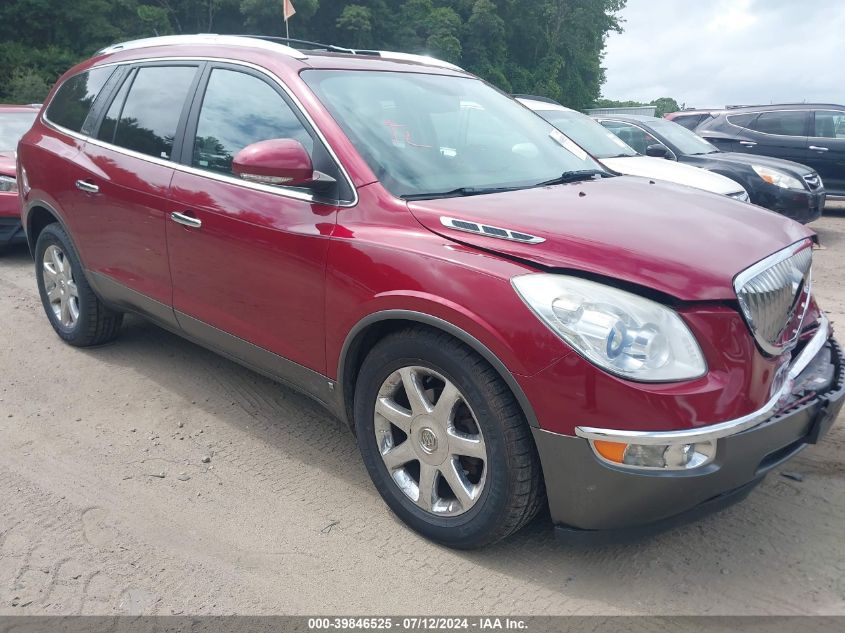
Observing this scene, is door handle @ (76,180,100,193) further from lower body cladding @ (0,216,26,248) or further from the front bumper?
the front bumper

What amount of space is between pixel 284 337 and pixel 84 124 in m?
2.36

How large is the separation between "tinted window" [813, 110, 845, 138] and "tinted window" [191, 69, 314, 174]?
34.7ft

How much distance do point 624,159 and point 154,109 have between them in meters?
5.06

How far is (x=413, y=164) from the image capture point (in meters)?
3.02

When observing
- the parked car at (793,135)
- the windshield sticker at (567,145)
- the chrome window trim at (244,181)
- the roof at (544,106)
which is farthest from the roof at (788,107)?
the chrome window trim at (244,181)

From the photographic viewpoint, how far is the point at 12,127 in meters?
8.31

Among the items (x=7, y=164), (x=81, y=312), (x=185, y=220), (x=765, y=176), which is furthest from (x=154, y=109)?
(x=765, y=176)

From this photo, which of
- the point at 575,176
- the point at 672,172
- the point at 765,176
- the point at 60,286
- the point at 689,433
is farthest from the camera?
the point at 765,176

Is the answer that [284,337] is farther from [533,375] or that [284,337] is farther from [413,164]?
[533,375]

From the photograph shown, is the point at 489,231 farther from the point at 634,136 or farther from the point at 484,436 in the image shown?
the point at 634,136

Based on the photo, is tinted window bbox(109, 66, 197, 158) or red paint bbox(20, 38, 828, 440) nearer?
red paint bbox(20, 38, 828, 440)

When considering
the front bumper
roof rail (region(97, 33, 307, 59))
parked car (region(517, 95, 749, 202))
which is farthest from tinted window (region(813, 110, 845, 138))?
roof rail (region(97, 33, 307, 59))

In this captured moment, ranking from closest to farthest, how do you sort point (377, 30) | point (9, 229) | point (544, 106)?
point (9, 229) → point (544, 106) → point (377, 30)

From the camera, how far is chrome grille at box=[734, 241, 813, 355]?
2.39 m
